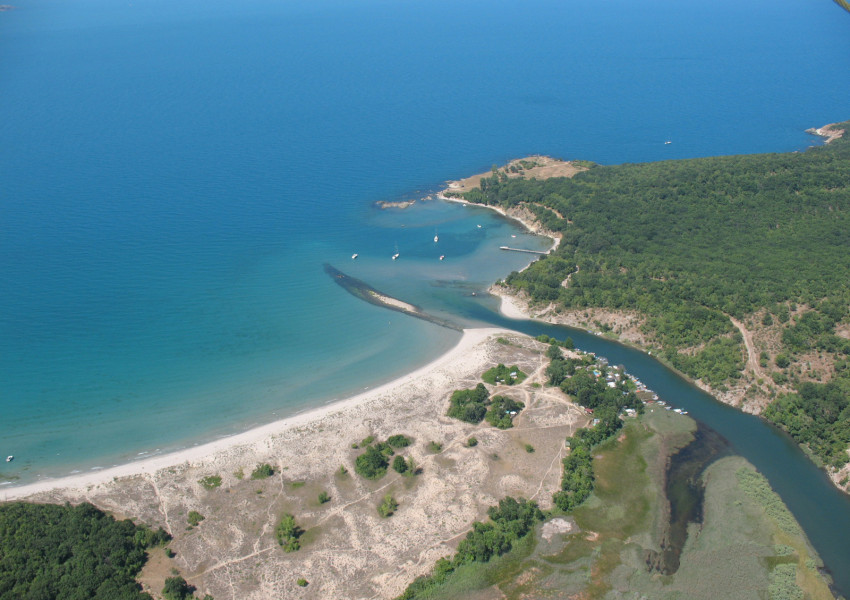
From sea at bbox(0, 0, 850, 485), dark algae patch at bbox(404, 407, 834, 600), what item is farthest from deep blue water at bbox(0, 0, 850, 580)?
dark algae patch at bbox(404, 407, 834, 600)

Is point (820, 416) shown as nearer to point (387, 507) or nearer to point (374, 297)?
point (387, 507)

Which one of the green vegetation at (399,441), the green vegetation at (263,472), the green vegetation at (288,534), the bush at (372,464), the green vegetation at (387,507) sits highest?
the green vegetation at (399,441)

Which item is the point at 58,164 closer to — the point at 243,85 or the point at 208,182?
the point at 208,182

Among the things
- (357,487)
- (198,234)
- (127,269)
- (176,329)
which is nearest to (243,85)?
(198,234)

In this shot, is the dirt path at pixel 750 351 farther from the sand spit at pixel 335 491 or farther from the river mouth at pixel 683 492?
the sand spit at pixel 335 491

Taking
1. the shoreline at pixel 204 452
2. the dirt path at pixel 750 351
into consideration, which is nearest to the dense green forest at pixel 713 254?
the dirt path at pixel 750 351

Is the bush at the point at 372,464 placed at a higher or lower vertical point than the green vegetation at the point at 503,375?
lower

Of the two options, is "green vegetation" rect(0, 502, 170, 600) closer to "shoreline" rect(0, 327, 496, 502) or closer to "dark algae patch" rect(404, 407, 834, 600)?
"shoreline" rect(0, 327, 496, 502)

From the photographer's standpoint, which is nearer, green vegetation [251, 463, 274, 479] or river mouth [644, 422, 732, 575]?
river mouth [644, 422, 732, 575]
